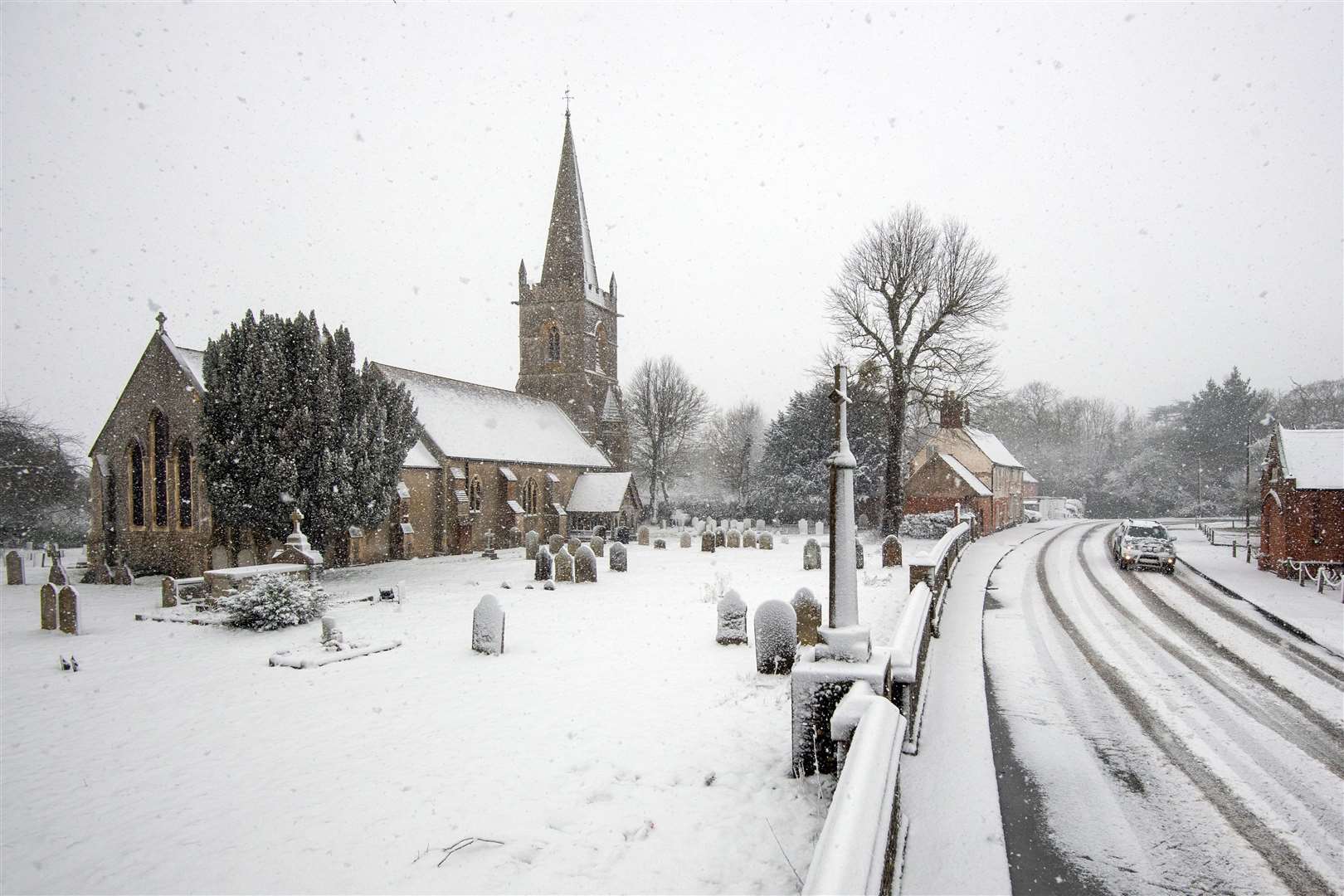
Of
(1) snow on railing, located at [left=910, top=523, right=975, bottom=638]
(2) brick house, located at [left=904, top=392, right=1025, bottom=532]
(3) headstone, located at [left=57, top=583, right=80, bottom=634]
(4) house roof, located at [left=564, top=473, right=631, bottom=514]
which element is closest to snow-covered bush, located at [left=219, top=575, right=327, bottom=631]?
(3) headstone, located at [left=57, top=583, right=80, bottom=634]

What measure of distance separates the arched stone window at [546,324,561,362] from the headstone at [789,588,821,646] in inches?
1252

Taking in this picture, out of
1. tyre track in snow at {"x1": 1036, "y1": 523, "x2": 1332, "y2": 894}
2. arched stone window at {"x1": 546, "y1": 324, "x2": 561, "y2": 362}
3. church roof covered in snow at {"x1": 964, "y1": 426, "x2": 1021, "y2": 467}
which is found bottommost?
tyre track in snow at {"x1": 1036, "y1": 523, "x2": 1332, "y2": 894}

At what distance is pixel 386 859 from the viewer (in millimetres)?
4641

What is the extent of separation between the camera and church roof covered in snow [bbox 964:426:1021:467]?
131ft

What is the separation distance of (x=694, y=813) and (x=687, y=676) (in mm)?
3682

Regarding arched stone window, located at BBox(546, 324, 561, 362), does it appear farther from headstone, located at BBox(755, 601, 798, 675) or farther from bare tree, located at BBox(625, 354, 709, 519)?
headstone, located at BBox(755, 601, 798, 675)

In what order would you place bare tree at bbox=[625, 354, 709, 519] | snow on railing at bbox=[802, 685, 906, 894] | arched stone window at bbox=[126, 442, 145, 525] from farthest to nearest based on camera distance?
bare tree at bbox=[625, 354, 709, 519]
arched stone window at bbox=[126, 442, 145, 525]
snow on railing at bbox=[802, 685, 906, 894]

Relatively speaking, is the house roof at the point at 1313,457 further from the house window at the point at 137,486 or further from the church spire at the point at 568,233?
the house window at the point at 137,486

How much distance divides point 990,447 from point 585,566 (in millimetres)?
33812

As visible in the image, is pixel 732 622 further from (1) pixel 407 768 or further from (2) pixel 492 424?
(2) pixel 492 424

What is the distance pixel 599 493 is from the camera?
116 ft

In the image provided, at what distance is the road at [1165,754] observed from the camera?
4.60 m

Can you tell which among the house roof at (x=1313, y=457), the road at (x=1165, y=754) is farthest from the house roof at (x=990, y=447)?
the road at (x=1165, y=754)

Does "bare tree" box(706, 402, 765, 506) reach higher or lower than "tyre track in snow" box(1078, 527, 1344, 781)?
higher
